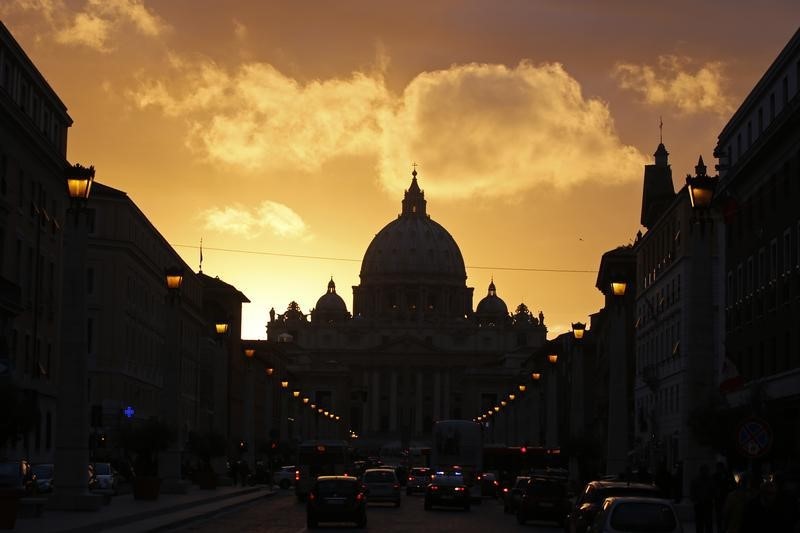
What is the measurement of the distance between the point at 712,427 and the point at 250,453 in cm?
6243

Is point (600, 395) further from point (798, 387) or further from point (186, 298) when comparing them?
point (798, 387)

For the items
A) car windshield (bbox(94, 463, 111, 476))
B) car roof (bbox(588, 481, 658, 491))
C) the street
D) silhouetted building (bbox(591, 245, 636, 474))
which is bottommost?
the street

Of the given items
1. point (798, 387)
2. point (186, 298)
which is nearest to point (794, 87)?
point (798, 387)

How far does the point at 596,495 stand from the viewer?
32.5 metres

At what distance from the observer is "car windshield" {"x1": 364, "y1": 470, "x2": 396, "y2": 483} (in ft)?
209

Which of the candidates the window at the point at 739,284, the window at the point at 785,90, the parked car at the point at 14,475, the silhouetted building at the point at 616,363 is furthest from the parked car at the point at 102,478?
the window at the point at 785,90

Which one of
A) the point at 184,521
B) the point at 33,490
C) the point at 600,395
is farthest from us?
the point at 600,395

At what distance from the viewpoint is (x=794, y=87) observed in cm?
5156

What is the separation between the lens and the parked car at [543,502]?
158 ft

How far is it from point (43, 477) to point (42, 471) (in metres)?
0.45

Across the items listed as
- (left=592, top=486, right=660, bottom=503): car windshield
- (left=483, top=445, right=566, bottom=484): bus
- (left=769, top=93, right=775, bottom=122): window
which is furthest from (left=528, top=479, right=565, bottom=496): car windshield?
(left=483, top=445, right=566, bottom=484): bus

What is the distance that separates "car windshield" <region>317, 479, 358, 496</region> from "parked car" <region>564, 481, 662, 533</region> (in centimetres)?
1044

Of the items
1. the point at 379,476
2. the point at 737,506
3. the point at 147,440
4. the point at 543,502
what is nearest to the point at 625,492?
the point at 737,506

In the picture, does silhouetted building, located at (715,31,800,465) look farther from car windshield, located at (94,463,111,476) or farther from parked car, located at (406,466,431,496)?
parked car, located at (406,466,431,496)
